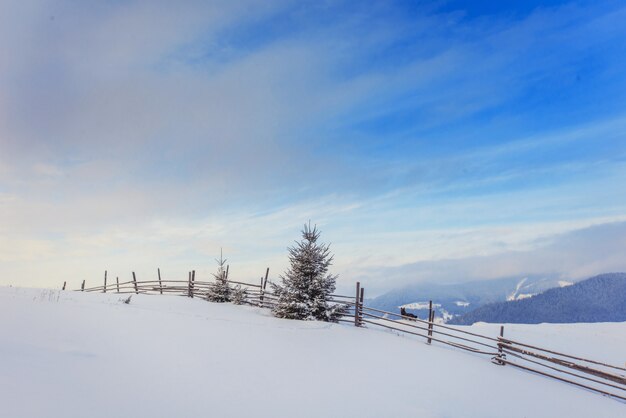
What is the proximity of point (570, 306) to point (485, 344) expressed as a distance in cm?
14172

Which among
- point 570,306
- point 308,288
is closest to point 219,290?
point 308,288

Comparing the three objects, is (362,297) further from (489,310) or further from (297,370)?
(489,310)

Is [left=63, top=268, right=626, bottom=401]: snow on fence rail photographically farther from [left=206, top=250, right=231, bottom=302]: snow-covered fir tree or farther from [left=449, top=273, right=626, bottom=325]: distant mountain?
[left=449, top=273, right=626, bottom=325]: distant mountain

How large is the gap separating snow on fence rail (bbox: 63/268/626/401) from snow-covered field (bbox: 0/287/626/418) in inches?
30.5

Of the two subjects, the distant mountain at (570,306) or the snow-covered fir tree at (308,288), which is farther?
the distant mountain at (570,306)

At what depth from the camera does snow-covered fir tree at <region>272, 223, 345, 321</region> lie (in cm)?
1762

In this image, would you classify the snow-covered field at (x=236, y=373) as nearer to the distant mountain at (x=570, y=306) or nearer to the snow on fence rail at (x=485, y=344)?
the snow on fence rail at (x=485, y=344)

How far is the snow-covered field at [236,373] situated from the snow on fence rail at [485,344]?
30.5 inches

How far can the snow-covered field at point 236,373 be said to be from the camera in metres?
6.39

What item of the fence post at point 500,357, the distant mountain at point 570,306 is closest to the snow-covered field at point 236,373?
the fence post at point 500,357

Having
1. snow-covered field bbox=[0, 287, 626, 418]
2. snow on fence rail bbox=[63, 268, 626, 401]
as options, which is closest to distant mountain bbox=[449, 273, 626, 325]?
snow on fence rail bbox=[63, 268, 626, 401]

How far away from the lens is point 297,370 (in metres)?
9.95

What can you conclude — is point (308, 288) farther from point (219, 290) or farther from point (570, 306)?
point (570, 306)

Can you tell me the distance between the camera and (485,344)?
639 inches
